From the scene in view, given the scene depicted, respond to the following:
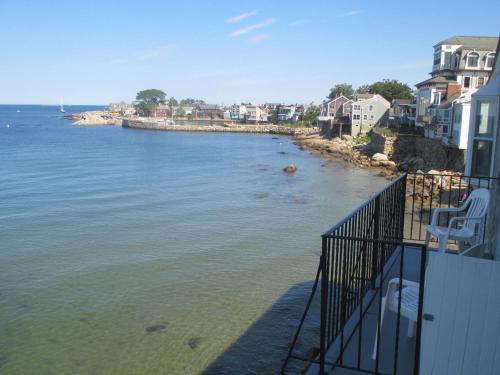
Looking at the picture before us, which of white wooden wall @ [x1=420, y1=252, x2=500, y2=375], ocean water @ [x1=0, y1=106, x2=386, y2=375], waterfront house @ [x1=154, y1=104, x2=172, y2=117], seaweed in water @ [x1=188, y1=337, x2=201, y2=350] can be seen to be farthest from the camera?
waterfront house @ [x1=154, y1=104, x2=172, y2=117]

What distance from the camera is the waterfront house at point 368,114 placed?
65.3 metres

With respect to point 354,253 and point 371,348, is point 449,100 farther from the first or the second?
point 371,348

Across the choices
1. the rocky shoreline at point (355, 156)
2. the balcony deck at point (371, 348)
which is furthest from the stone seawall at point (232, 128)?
the balcony deck at point (371, 348)

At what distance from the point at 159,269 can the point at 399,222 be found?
8105 millimetres

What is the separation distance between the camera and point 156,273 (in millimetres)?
13242

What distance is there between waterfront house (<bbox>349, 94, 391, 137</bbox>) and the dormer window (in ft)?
61.1

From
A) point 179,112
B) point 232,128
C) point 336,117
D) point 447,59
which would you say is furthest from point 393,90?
point 179,112

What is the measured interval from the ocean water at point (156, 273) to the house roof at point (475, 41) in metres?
30.1

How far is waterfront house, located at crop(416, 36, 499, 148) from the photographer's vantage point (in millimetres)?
34781

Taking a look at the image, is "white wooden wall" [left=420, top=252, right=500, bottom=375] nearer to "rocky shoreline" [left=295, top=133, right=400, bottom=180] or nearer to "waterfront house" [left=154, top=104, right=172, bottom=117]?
"rocky shoreline" [left=295, top=133, right=400, bottom=180]

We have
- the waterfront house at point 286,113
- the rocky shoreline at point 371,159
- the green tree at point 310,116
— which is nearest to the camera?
the rocky shoreline at point 371,159

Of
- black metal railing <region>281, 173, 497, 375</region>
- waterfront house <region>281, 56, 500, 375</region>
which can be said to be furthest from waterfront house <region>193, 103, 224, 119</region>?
waterfront house <region>281, 56, 500, 375</region>

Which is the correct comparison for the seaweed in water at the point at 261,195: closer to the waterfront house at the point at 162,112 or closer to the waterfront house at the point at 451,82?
the waterfront house at the point at 451,82

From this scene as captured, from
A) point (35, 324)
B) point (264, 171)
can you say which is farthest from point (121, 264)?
point (264, 171)
